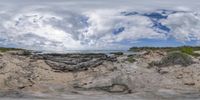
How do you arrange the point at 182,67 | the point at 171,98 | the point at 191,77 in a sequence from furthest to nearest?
1. the point at 182,67
2. the point at 191,77
3. the point at 171,98

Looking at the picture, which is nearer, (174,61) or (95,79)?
(95,79)

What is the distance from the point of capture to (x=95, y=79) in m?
29.1

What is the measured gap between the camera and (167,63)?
34.2 metres

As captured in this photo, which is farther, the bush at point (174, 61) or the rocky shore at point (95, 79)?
the bush at point (174, 61)

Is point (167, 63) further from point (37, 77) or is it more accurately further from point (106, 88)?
point (37, 77)

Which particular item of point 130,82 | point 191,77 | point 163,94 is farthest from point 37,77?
point 191,77

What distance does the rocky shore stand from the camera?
27.7m

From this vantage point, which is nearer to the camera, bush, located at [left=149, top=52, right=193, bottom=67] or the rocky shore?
the rocky shore

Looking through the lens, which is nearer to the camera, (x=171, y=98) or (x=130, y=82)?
(x=171, y=98)

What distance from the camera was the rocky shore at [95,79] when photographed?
90.8ft

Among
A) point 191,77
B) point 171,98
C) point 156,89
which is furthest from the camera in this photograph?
point 191,77

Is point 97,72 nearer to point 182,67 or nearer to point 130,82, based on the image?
point 130,82

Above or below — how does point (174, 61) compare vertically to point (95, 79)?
above

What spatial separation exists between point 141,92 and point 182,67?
621cm
